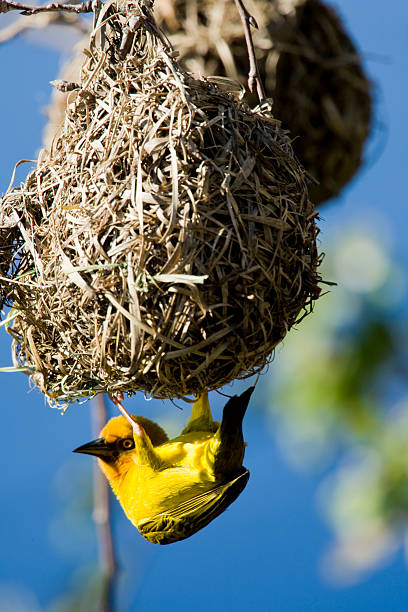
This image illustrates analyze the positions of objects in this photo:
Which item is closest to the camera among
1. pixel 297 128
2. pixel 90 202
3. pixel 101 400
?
pixel 90 202

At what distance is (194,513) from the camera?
211 cm

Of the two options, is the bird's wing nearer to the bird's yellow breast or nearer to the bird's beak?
the bird's yellow breast

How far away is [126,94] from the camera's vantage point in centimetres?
170

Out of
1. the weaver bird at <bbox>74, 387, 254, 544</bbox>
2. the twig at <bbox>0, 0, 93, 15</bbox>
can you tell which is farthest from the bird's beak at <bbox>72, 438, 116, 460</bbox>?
the twig at <bbox>0, 0, 93, 15</bbox>

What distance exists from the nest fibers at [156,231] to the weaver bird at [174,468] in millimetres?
347

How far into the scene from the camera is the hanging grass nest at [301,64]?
2633 mm

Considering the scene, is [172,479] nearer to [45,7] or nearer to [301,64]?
[45,7]

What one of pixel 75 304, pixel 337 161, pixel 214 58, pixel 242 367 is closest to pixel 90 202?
pixel 75 304

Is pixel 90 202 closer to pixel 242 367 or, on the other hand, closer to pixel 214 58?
pixel 242 367

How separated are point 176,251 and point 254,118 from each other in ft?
1.40

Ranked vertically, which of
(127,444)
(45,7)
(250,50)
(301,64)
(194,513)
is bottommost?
(194,513)

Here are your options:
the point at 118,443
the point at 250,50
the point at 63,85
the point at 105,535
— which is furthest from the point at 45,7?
the point at 105,535

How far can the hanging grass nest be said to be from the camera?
2.63 metres

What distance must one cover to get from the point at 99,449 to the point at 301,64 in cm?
151
